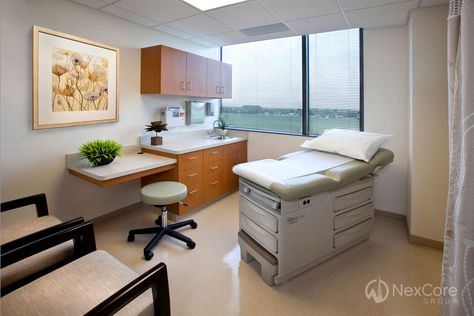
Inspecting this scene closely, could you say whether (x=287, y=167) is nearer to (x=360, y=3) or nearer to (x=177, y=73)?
(x=360, y=3)

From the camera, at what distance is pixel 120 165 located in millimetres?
2750

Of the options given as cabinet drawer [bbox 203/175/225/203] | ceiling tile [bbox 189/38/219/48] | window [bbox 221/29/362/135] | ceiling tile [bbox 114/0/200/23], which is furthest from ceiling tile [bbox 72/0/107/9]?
window [bbox 221/29/362/135]

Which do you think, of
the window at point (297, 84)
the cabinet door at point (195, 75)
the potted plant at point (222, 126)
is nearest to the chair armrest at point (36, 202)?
the cabinet door at point (195, 75)

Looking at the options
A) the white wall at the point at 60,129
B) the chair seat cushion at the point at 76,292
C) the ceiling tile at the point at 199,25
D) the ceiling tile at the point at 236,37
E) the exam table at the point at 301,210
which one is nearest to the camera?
the chair seat cushion at the point at 76,292

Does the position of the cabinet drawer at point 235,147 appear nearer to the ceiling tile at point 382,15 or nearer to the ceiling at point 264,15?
the ceiling at point 264,15

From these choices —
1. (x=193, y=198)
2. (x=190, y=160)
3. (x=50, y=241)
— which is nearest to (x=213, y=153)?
(x=190, y=160)

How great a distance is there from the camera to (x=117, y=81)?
3066 millimetres

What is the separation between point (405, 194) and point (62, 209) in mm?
4033

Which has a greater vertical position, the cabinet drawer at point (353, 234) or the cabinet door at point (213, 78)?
the cabinet door at point (213, 78)

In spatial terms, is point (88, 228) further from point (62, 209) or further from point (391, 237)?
point (391, 237)

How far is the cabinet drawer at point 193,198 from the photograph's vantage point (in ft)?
10.6

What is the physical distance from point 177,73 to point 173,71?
0.07 m

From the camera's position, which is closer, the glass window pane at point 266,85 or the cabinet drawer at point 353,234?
the cabinet drawer at point 353,234

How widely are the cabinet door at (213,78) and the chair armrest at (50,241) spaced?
2867mm
